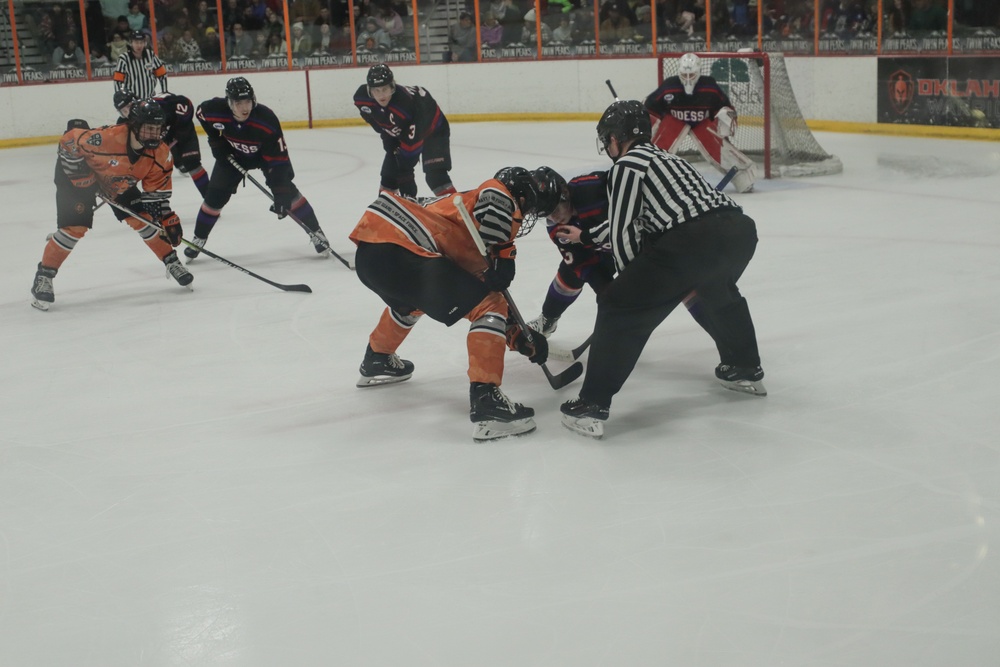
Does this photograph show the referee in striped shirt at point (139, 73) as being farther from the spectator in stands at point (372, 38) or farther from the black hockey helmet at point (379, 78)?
the black hockey helmet at point (379, 78)

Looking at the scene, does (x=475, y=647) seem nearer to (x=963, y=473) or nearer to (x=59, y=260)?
(x=963, y=473)

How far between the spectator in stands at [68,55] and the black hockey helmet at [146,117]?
8.00 meters

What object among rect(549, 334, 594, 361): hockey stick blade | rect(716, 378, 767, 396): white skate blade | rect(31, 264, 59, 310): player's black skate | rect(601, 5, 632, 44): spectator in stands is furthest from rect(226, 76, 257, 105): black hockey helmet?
rect(601, 5, 632, 44): spectator in stands

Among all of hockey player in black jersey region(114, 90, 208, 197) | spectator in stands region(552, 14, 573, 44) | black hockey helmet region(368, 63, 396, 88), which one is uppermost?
spectator in stands region(552, 14, 573, 44)

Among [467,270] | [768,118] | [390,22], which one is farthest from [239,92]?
[390,22]

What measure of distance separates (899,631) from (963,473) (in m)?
0.85

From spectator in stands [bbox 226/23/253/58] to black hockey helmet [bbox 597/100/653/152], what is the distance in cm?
1007

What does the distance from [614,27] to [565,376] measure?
29.5 ft

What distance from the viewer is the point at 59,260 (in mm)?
5051

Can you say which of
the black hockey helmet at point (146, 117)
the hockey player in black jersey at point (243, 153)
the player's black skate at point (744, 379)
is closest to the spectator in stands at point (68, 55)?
the hockey player in black jersey at point (243, 153)

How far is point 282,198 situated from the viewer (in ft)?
18.8

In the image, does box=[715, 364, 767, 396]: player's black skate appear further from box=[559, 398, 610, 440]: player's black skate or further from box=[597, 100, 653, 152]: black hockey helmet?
box=[597, 100, 653, 152]: black hockey helmet

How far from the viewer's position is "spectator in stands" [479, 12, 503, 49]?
1233 centimetres

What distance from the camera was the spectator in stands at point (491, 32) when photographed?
1233 centimetres
